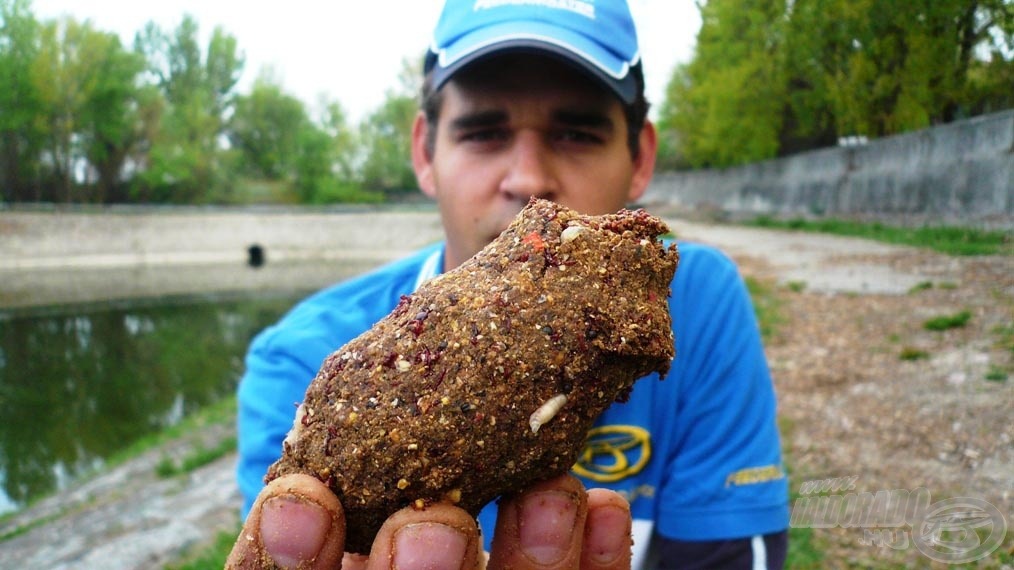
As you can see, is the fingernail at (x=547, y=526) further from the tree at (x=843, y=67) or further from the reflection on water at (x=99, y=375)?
the reflection on water at (x=99, y=375)

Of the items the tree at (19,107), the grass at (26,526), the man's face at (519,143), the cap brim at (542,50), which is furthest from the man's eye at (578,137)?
the tree at (19,107)

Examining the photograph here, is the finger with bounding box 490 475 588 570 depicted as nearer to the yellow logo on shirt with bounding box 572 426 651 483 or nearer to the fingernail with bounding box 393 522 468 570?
the fingernail with bounding box 393 522 468 570

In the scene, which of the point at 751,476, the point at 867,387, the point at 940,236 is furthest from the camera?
the point at 867,387

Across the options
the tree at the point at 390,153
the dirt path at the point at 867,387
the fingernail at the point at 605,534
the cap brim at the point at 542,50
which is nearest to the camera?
the fingernail at the point at 605,534

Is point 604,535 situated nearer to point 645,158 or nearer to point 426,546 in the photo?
point 426,546

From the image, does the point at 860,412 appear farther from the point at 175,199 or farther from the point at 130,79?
the point at 175,199

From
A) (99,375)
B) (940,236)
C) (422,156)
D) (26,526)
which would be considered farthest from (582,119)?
(99,375)
